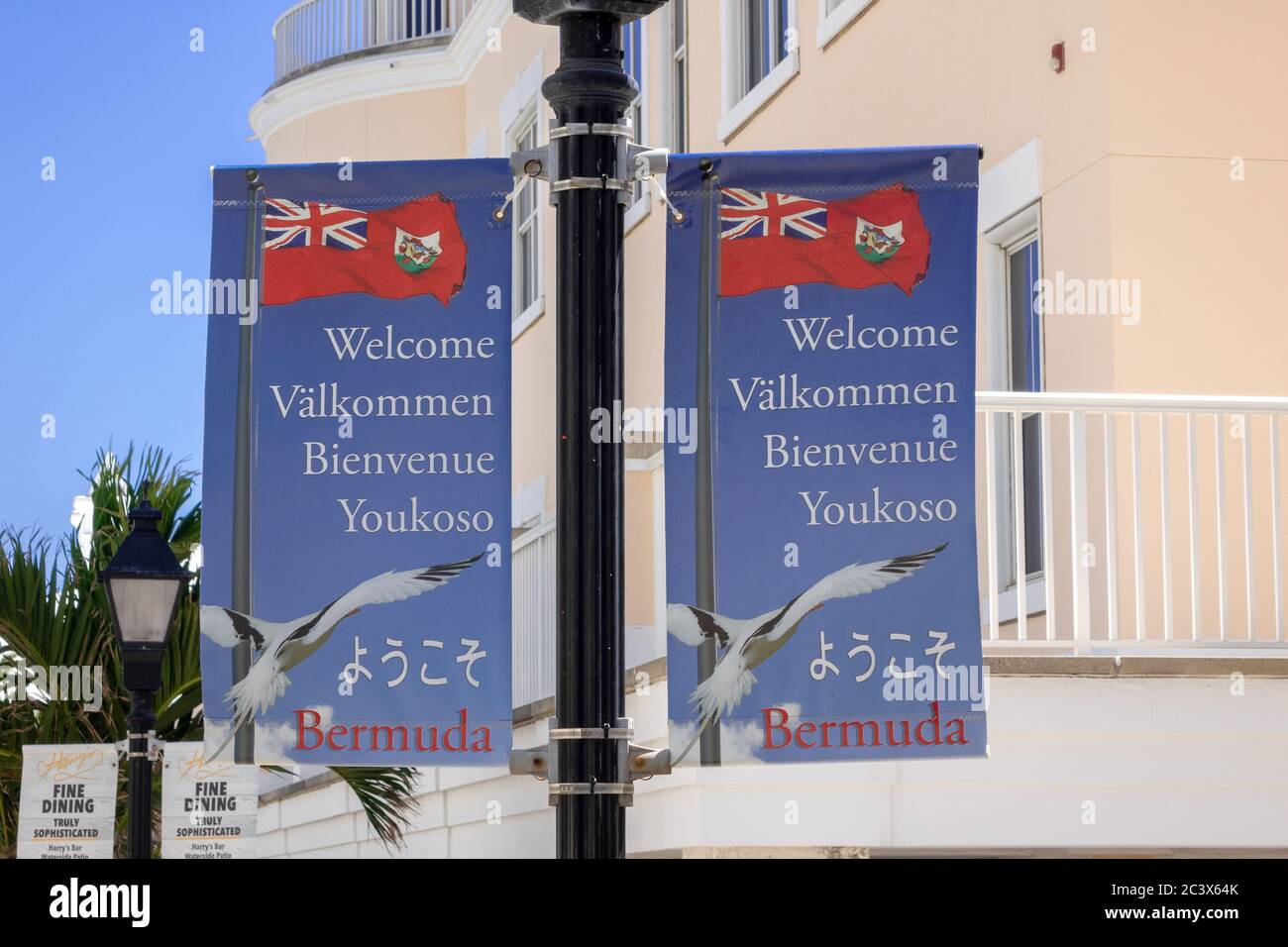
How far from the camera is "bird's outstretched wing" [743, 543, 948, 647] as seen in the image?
4418mm

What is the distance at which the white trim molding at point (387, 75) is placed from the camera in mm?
21203

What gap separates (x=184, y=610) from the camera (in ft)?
45.0

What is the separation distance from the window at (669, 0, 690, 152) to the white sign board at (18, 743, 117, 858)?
266 inches

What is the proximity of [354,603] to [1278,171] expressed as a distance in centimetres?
601

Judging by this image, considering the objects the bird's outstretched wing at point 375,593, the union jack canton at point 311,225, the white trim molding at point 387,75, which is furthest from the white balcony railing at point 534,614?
the white trim molding at point 387,75

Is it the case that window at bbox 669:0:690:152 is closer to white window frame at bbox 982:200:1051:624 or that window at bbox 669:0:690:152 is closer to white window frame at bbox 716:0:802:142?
white window frame at bbox 716:0:802:142

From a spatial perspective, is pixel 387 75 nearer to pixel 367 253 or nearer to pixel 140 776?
pixel 140 776

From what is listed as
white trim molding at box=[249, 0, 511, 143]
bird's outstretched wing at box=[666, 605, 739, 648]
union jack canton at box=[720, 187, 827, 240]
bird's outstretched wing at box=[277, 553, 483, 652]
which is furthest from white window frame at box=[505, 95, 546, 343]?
bird's outstretched wing at box=[666, 605, 739, 648]

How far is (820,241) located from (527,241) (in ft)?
47.5

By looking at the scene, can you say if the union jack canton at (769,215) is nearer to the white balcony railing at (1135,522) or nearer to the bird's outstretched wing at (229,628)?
the bird's outstretched wing at (229,628)

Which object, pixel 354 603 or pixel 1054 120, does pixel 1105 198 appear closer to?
pixel 1054 120

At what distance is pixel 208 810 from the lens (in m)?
10.4

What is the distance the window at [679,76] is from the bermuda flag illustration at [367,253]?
10.4m
